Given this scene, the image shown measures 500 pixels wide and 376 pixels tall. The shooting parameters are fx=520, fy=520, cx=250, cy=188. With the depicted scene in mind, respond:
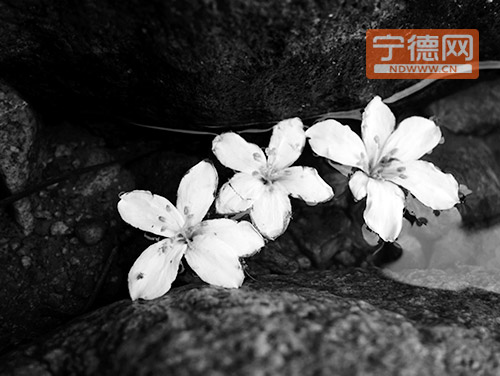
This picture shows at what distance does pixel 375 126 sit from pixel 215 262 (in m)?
0.96

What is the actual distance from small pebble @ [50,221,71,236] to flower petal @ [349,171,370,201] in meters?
1.42

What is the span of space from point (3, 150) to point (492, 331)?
2.20 m

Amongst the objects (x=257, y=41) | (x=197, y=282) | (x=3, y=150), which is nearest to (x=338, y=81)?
(x=257, y=41)

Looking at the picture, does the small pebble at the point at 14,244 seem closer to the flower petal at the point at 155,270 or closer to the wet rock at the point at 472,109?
the flower petal at the point at 155,270

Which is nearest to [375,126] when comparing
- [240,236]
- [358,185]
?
[358,185]

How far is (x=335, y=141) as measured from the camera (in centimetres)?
233

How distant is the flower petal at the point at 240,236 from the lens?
2221 mm

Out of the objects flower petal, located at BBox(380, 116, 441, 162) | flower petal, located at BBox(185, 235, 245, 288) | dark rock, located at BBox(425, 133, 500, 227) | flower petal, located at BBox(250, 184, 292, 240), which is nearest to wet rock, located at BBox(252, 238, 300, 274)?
flower petal, located at BBox(250, 184, 292, 240)

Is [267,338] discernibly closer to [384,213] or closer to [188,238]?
[188,238]

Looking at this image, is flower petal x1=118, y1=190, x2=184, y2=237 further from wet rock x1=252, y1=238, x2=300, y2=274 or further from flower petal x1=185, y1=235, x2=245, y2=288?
wet rock x1=252, y1=238, x2=300, y2=274

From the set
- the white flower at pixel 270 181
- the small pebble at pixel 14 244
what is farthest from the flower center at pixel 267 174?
the small pebble at pixel 14 244

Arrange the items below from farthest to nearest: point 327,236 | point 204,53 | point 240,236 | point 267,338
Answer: point 327,236 → point 240,236 → point 204,53 → point 267,338

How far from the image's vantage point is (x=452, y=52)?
106 inches

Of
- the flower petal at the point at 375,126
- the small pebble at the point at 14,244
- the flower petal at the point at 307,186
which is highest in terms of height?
the flower petal at the point at 375,126
